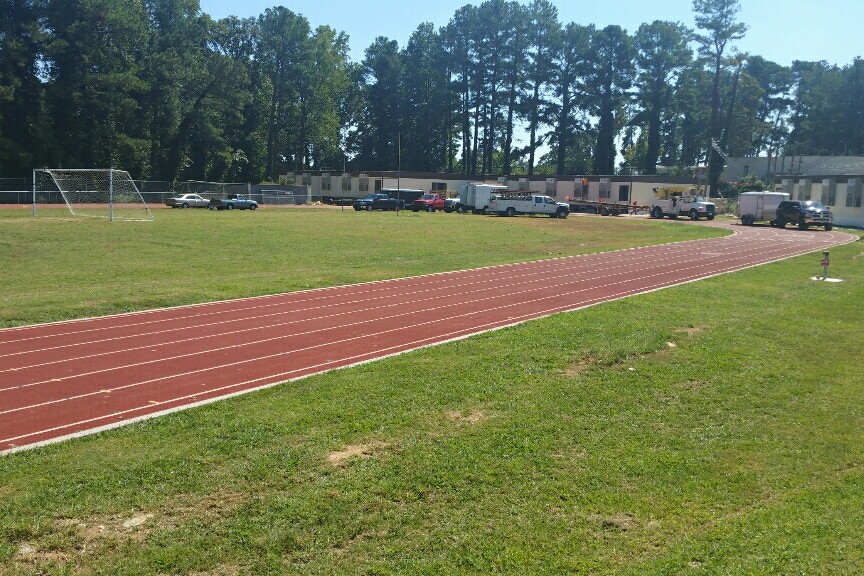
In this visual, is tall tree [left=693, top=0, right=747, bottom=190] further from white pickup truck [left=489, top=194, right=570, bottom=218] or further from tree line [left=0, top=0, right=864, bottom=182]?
white pickup truck [left=489, top=194, right=570, bottom=218]

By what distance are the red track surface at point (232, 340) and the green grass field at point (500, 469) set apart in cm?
73

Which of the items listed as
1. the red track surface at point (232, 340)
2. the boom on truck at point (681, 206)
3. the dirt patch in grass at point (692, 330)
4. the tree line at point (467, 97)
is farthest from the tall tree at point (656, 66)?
the dirt patch in grass at point (692, 330)

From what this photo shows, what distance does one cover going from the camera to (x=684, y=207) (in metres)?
59.2

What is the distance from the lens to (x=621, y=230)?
143 feet

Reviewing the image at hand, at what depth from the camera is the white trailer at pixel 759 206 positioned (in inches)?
1986

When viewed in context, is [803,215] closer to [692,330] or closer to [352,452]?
[692,330]

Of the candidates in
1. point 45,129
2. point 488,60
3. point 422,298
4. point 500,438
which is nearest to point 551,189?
point 488,60

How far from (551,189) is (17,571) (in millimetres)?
75581

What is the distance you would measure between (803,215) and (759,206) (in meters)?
3.81

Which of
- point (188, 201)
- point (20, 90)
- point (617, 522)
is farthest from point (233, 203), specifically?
point (617, 522)

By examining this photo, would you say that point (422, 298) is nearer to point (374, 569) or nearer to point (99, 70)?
point (374, 569)

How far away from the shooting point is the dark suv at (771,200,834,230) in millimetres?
46781

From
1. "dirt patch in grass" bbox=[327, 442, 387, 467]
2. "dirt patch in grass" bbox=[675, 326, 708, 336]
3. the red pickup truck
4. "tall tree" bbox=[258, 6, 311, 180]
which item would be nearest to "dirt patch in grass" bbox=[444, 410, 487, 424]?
"dirt patch in grass" bbox=[327, 442, 387, 467]

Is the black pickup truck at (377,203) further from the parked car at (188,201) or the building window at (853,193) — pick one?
the building window at (853,193)
